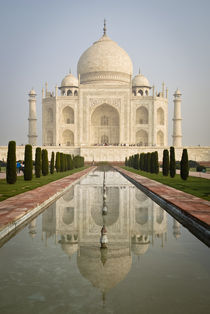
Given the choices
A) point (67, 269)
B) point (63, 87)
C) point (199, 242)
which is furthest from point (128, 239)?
point (63, 87)

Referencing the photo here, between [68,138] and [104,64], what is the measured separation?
9897mm

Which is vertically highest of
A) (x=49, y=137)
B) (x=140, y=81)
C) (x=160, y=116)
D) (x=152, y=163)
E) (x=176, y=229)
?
(x=140, y=81)

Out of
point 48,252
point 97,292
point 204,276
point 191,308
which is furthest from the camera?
point 48,252

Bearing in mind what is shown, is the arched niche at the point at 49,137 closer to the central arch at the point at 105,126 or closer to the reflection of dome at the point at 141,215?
the central arch at the point at 105,126

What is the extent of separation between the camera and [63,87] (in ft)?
141

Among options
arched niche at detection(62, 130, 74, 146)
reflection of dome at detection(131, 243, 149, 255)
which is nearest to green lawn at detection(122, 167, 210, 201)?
reflection of dome at detection(131, 243, 149, 255)

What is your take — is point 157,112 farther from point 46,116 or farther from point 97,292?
point 97,292

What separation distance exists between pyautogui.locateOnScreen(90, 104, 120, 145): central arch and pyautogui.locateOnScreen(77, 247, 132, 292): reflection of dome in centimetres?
3763

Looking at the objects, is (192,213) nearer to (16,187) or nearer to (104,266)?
(104,266)

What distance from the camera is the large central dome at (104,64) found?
41625 mm

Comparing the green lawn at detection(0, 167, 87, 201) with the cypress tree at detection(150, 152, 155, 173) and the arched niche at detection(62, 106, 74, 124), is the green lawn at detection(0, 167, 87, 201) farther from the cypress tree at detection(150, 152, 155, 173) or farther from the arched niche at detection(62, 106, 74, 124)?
the arched niche at detection(62, 106, 74, 124)

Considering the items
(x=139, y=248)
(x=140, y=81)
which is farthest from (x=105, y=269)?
(x=140, y=81)

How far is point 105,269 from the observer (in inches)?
108

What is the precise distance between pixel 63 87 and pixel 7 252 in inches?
1616
